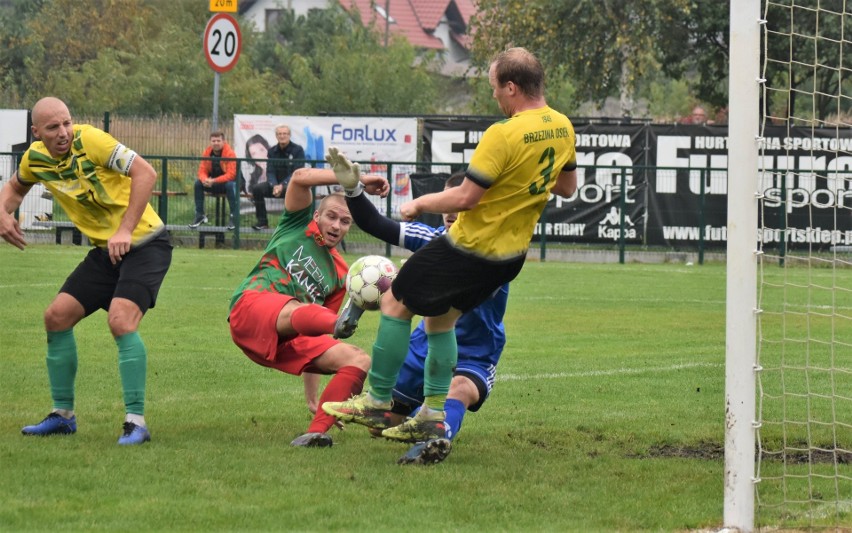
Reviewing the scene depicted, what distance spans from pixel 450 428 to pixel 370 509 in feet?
4.33

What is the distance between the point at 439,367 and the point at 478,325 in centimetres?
72

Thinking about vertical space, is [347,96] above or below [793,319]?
above

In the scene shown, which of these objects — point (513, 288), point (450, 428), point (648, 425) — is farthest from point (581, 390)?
point (513, 288)

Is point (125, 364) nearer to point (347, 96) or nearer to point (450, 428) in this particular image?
point (450, 428)

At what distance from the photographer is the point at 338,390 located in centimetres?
674

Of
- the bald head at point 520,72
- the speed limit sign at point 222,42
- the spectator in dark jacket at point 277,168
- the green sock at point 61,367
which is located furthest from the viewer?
the spectator in dark jacket at point 277,168

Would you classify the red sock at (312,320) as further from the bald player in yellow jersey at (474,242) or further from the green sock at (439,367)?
the green sock at (439,367)

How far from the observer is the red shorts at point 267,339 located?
6859mm

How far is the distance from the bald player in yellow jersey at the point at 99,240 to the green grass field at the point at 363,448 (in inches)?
11.8

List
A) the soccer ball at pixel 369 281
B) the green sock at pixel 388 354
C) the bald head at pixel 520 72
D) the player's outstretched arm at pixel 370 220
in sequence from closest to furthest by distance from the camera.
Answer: the bald head at pixel 520 72 → the green sock at pixel 388 354 → the player's outstretched arm at pixel 370 220 → the soccer ball at pixel 369 281

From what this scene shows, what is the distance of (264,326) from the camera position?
22.4 feet

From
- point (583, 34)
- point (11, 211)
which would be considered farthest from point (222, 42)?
point (583, 34)

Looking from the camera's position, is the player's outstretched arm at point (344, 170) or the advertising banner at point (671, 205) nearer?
the player's outstretched arm at point (344, 170)

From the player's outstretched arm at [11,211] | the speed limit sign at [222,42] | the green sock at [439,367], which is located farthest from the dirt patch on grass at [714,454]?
the speed limit sign at [222,42]
